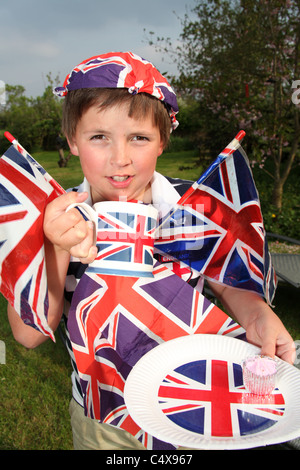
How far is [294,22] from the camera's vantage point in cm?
557

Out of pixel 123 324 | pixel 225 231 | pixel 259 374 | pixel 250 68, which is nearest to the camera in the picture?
pixel 259 374

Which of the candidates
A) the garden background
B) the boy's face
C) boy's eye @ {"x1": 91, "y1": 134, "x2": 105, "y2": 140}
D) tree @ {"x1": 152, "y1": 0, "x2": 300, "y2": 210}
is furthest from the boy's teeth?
tree @ {"x1": 152, "y1": 0, "x2": 300, "y2": 210}

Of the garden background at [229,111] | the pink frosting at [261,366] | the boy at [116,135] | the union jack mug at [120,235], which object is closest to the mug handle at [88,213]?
the union jack mug at [120,235]

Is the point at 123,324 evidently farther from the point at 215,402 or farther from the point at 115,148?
the point at 115,148

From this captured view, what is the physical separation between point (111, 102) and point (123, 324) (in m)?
0.56

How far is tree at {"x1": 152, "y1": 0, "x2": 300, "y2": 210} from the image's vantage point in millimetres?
5891

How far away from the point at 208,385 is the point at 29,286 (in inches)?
17.6

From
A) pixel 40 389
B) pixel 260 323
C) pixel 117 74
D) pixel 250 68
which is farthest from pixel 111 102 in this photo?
pixel 250 68

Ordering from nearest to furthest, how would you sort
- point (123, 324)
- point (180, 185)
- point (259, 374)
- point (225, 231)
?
1. point (259, 374)
2. point (123, 324)
3. point (225, 231)
4. point (180, 185)

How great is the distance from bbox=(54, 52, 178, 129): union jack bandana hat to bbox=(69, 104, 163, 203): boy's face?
60mm

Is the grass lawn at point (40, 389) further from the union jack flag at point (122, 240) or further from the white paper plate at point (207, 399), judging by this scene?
the white paper plate at point (207, 399)

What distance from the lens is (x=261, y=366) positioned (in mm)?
921

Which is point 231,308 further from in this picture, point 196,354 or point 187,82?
point 187,82

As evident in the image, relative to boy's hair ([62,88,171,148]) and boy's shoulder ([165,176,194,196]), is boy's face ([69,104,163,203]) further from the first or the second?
boy's shoulder ([165,176,194,196])
